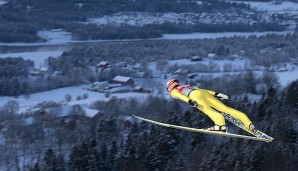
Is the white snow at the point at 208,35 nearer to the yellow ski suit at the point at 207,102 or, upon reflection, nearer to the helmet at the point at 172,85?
the helmet at the point at 172,85

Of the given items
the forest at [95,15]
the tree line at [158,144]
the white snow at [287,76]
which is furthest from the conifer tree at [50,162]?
the forest at [95,15]

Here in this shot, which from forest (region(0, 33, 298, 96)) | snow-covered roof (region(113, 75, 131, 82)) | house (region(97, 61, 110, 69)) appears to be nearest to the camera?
snow-covered roof (region(113, 75, 131, 82))

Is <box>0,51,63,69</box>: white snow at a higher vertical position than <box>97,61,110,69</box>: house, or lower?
lower

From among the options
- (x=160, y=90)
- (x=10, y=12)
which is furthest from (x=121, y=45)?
(x=160, y=90)

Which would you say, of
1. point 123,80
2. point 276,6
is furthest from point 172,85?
point 276,6

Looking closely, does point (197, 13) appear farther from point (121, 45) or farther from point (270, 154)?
point (270, 154)

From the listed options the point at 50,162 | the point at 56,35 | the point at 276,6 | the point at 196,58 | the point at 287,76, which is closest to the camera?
the point at 50,162

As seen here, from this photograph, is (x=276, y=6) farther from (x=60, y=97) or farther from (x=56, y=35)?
(x=60, y=97)

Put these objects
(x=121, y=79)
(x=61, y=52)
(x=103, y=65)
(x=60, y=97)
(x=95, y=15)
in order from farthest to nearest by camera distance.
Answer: (x=95, y=15) < (x=61, y=52) < (x=103, y=65) < (x=121, y=79) < (x=60, y=97)

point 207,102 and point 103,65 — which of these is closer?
point 207,102

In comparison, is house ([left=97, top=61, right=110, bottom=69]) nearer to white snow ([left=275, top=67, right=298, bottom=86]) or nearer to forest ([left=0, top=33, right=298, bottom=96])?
forest ([left=0, top=33, right=298, bottom=96])

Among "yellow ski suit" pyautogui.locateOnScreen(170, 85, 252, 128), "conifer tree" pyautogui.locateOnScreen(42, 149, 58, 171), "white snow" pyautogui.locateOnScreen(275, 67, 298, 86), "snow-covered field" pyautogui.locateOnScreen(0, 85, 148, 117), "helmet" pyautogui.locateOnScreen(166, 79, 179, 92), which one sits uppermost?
"helmet" pyautogui.locateOnScreen(166, 79, 179, 92)

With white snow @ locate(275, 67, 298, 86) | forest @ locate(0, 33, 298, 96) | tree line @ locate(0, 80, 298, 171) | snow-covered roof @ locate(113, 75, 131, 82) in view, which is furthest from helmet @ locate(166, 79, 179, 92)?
snow-covered roof @ locate(113, 75, 131, 82)

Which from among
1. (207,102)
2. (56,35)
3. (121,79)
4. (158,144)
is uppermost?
(207,102)
